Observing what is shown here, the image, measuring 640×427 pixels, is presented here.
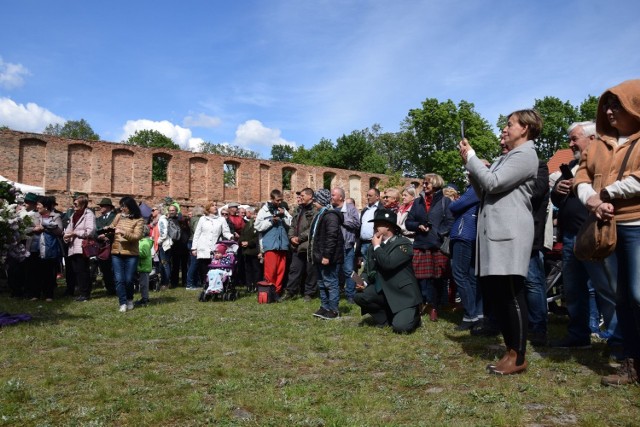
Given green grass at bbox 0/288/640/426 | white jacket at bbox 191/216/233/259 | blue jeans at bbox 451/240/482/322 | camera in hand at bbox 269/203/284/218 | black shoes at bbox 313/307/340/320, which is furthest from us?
white jacket at bbox 191/216/233/259

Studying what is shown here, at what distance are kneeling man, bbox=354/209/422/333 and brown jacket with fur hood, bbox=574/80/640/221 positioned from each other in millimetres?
2906

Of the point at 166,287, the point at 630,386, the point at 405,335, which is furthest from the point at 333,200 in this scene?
the point at 166,287

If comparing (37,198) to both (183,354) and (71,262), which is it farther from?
(183,354)

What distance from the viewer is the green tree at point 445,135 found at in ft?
146

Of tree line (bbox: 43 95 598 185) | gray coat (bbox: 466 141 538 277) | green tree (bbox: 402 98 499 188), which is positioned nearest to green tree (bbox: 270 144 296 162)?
tree line (bbox: 43 95 598 185)

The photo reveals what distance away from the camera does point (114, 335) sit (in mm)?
6293

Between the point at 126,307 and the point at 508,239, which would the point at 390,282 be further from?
the point at 126,307

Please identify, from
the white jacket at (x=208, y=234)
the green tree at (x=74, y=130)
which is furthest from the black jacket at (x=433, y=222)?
the green tree at (x=74, y=130)

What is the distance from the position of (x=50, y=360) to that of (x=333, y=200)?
460 centimetres

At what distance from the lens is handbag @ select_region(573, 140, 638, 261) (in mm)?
3430

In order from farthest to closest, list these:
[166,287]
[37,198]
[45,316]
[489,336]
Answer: [166,287]
[37,198]
[45,316]
[489,336]

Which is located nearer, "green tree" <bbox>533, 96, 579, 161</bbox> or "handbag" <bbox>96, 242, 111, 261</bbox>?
"handbag" <bbox>96, 242, 111, 261</bbox>

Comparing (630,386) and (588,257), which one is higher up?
(588,257)

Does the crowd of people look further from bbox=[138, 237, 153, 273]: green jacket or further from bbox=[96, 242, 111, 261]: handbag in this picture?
bbox=[96, 242, 111, 261]: handbag
